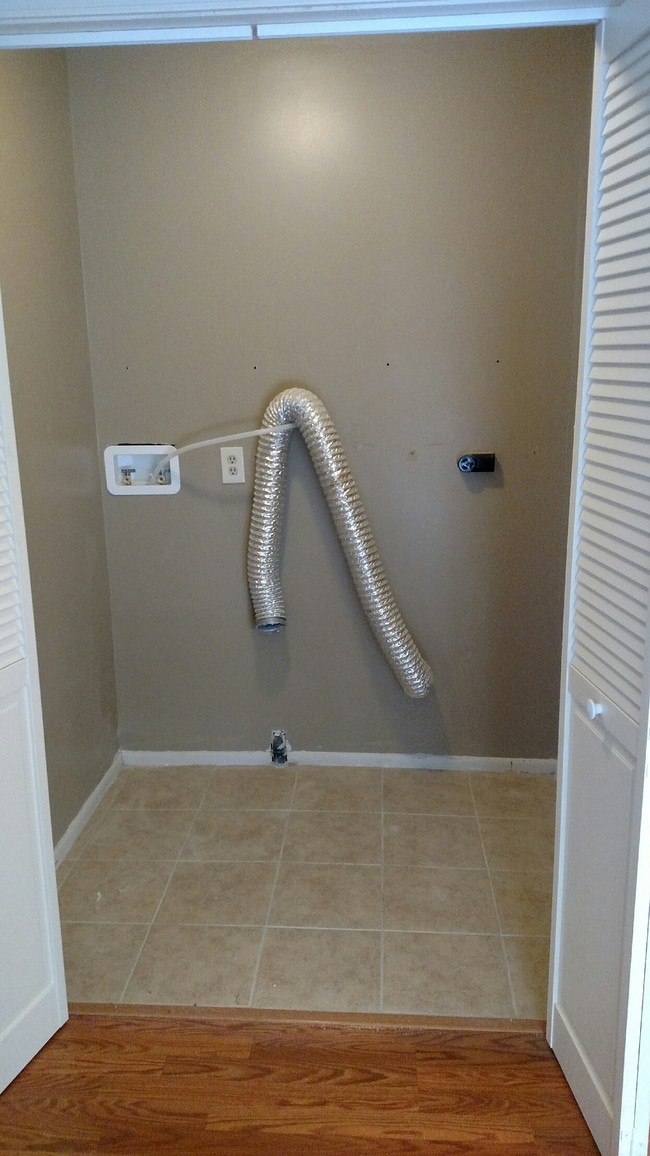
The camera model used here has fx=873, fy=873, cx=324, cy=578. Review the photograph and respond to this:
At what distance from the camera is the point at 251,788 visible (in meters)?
3.00

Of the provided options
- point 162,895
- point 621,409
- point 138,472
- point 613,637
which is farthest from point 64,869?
point 621,409

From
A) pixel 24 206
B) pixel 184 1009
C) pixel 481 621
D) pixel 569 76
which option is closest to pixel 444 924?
pixel 184 1009

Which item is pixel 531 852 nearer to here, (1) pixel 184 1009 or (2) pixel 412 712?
(2) pixel 412 712

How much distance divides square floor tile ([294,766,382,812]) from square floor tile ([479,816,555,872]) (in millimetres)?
377

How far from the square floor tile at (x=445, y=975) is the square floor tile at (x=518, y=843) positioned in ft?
1.14

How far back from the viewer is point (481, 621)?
2.97 meters

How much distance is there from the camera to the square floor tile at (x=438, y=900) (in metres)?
2.26

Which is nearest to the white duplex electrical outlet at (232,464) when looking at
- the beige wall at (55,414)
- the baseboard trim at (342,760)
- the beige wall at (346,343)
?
the beige wall at (346,343)

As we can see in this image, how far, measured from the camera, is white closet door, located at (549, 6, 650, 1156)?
134 centimetres

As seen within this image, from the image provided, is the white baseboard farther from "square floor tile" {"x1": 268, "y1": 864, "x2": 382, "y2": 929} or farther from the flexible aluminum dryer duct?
the flexible aluminum dryer duct

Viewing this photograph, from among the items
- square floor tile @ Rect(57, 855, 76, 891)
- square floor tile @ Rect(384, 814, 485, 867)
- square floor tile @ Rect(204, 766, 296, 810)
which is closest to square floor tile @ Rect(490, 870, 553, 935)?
square floor tile @ Rect(384, 814, 485, 867)

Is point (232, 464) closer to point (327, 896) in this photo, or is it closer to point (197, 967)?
point (327, 896)

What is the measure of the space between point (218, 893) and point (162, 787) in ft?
2.23

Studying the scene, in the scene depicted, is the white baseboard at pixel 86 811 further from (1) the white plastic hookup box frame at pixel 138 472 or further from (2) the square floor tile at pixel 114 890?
(1) the white plastic hookup box frame at pixel 138 472
